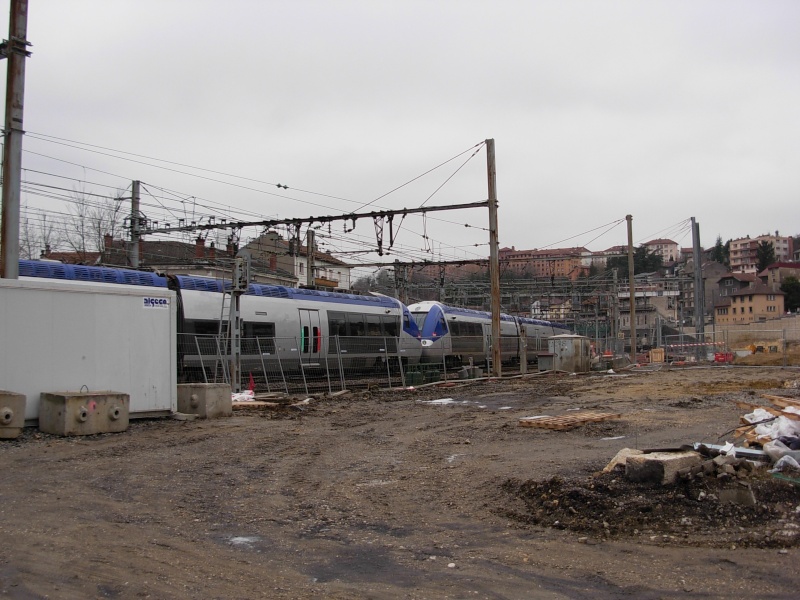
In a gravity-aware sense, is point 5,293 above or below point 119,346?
above

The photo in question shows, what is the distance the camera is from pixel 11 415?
10.0m

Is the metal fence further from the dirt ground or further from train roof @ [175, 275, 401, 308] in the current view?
the dirt ground

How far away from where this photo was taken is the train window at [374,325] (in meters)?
27.6

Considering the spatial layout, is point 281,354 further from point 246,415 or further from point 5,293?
point 5,293

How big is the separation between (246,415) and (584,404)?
7.84m

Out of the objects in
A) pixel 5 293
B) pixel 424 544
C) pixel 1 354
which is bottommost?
pixel 424 544

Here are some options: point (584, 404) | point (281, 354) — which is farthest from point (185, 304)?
point (584, 404)

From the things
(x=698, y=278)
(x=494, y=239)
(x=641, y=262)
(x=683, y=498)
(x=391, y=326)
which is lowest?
(x=683, y=498)

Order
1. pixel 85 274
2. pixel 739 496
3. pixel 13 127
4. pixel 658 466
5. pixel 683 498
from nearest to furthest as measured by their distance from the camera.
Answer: pixel 739 496 < pixel 683 498 < pixel 658 466 < pixel 13 127 < pixel 85 274

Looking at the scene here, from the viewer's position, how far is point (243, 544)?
5.80 meters

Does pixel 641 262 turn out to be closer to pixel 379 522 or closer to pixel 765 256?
pixel 765 256

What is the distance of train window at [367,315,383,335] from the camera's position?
27608mm

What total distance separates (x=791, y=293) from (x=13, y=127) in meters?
123

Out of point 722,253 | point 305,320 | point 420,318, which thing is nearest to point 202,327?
point 305,320
